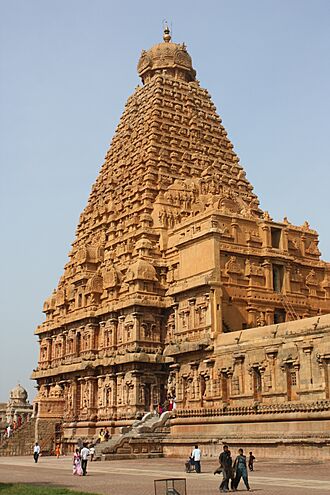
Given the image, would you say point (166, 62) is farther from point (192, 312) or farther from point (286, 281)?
point (192, 312)

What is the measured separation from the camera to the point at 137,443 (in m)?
50.2

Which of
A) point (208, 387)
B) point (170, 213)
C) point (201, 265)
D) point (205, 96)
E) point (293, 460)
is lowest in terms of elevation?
point (293, 460)

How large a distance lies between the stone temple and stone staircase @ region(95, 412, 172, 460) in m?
0.16

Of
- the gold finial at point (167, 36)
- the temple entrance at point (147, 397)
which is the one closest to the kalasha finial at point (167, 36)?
the gold finial at point (167, 36)

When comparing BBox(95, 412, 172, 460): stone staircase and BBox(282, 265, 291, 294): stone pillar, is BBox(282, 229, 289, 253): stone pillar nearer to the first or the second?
BBox(282, 265, 291, 294): stone pillar

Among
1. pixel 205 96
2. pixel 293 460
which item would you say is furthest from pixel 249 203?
pixel 293 460

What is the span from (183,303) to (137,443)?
10748mm

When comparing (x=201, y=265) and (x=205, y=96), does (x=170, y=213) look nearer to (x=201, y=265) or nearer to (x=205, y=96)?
(x=201, y=265)

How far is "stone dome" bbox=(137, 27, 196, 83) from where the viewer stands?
84.6 meters

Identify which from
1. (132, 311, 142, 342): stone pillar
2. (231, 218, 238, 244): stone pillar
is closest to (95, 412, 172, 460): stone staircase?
(132, 311, 142, 342): stone pillar

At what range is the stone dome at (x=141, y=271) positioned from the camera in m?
62.6

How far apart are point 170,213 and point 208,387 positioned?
78.3 feet

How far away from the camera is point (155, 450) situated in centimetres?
5050

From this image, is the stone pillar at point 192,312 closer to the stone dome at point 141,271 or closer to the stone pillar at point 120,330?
the stone dome at point 141,271
